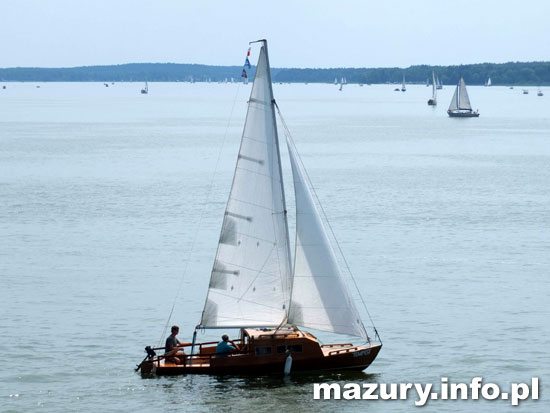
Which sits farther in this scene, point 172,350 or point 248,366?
point 172,350

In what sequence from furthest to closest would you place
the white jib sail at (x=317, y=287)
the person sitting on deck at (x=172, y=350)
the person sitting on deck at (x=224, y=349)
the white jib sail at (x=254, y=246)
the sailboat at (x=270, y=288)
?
the white jib sail at (x=317, y=287) → the person sitting on deck at (x=172, y=350) → the person sitting on deck at (x=224, y=349) → the sailboat at (x=270, y=288) → the white jib sail at (x=254, y=246)

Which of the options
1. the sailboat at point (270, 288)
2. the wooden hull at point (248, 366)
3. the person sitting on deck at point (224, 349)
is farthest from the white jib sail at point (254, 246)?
the wooden hull at point (248, 366)

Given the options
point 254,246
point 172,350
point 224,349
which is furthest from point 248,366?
point 254,246

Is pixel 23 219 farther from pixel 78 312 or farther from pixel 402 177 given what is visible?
pixel 402 177

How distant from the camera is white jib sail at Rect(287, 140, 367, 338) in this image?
37.1m

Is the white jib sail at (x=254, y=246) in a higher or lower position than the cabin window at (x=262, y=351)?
higher

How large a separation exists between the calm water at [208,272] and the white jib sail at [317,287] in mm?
1838

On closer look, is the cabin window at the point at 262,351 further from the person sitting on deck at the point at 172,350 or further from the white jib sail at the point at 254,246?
the person sitting on deck at the point at 172,350

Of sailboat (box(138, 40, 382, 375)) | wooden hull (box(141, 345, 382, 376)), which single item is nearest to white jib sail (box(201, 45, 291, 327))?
sailboat (box(138, 40, 382, 375))

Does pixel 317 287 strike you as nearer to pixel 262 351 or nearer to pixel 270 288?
pixel 270 288

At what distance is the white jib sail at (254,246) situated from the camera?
3619 centimetres

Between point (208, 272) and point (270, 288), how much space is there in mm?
17660

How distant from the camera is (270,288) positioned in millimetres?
37188

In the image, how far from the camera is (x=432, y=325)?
1764 inches
